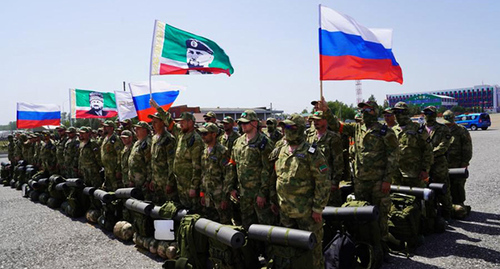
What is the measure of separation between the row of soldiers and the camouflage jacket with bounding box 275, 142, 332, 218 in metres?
0.01

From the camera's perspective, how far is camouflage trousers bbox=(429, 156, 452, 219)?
750 cm

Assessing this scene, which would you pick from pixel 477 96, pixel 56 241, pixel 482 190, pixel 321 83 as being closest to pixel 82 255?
pixel 56 241

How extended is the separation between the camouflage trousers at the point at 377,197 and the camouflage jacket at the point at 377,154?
0.32 feet

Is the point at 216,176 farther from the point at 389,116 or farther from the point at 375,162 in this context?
the point at 389,116

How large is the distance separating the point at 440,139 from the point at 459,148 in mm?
890

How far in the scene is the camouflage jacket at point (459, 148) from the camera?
8.23m

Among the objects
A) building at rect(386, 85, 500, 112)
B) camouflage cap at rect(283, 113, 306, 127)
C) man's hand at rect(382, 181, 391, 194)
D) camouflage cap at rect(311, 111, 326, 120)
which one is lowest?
man's hand at rect(382, 181, 391, 194)

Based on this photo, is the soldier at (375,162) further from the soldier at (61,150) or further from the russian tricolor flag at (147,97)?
the soldier at (61,150)

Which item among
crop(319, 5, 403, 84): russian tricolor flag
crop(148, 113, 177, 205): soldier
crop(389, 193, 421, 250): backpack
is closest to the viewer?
crop(389, 193, 421, 250): backpack

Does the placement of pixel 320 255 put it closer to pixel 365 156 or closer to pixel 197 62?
pixel 365 156

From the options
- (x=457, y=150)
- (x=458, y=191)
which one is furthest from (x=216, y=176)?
(x=457, y=150)

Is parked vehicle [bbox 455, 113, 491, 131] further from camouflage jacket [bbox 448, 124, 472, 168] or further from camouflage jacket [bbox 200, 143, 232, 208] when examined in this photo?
camouflage jacket [bbox 200, 143, 232, 208]

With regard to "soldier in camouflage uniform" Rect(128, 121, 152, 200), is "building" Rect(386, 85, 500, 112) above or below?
above

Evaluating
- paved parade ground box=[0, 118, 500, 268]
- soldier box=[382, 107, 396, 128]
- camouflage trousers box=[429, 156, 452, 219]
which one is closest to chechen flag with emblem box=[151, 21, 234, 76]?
soldier box=[382, 107, 396, 128]
